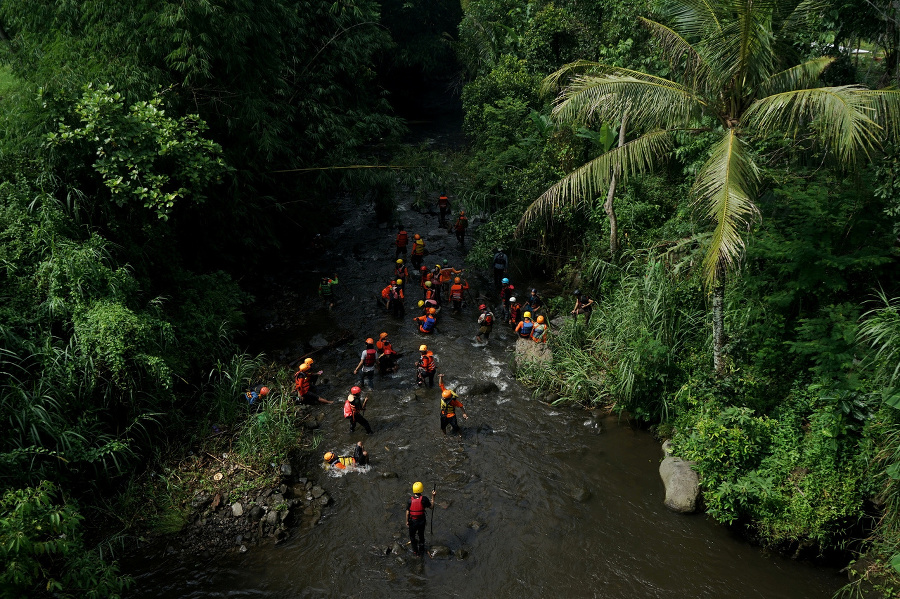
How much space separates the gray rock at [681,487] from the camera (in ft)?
29.5

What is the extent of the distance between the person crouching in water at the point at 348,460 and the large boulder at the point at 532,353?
4.14m

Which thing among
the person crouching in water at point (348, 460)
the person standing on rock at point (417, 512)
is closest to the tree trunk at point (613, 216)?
the person crouching in water at point (348, 460)

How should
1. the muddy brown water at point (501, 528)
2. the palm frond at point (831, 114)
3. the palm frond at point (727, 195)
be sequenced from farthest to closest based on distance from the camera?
the muddy brown water at point (501, 528), the palm frond at point (727, 195), the palm frond at point (831, 114)

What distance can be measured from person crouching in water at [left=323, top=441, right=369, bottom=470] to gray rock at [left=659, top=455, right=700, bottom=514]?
17.1 ft

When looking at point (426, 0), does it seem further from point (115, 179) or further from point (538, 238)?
point (115, 179)

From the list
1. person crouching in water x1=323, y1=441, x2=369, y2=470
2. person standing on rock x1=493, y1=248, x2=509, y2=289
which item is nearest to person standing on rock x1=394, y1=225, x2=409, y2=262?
person standing on rock x1=493, y1=248, x2=509, y2=289

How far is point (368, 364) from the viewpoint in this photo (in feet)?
40.3

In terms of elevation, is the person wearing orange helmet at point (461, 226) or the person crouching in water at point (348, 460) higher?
the person wearing orange helmet at point (461, 226)

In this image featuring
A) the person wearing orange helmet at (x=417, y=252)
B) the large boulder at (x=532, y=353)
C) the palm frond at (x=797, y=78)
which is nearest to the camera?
the palm frond at (x=797, y=78)

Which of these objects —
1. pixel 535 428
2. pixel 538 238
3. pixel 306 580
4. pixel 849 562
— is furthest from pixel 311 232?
pixel 849 562

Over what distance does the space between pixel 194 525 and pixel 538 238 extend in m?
11.6

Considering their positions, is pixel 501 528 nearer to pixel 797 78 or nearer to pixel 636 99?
pixel 636 99

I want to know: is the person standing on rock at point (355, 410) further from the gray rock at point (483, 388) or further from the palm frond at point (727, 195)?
the palm frond at point (727, 195)

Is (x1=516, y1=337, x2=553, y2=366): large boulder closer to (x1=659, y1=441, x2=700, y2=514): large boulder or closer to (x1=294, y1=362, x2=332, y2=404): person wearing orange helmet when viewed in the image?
(x1=659, y1=441, x2=700, y2=514): large boulder
